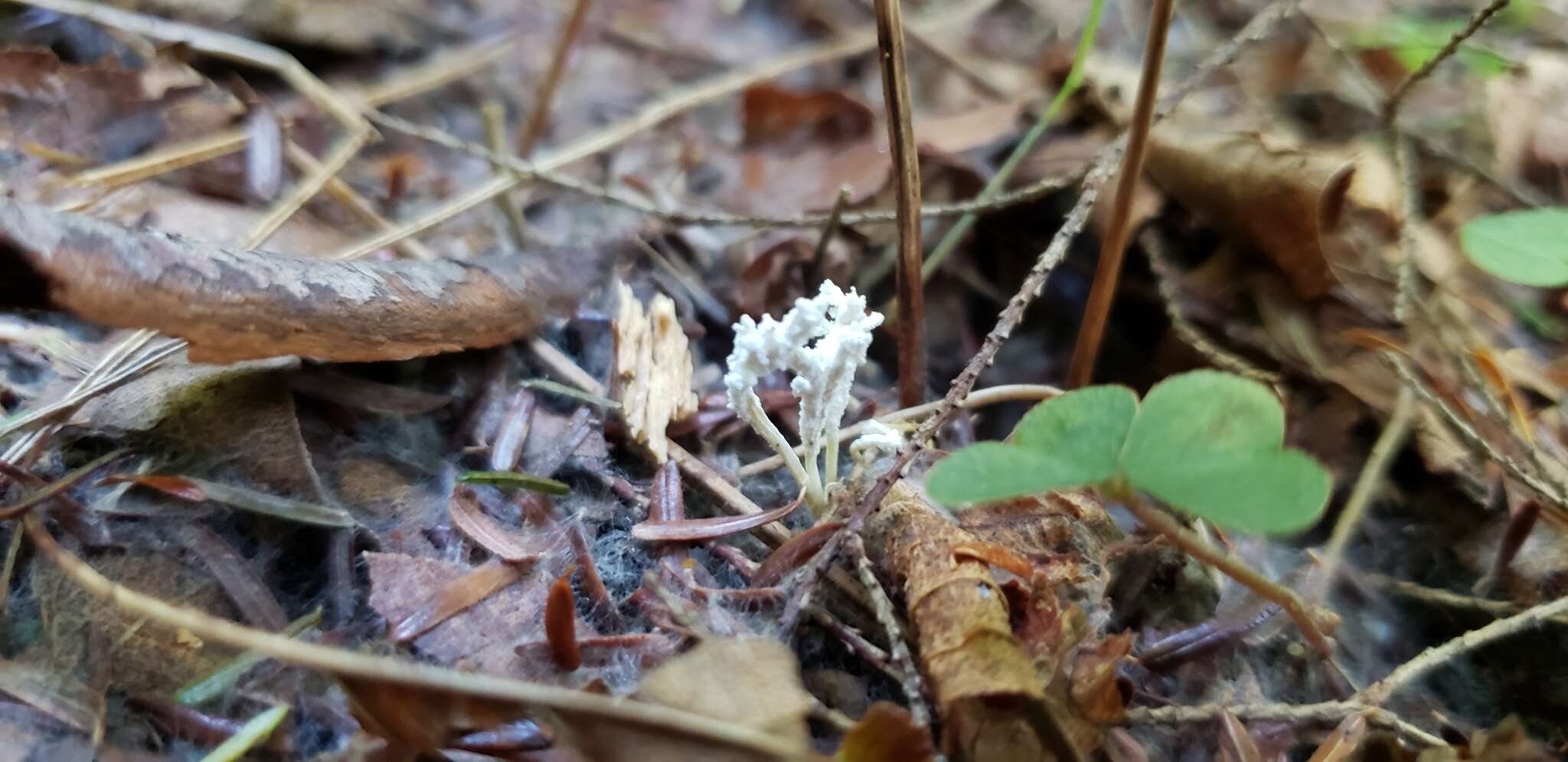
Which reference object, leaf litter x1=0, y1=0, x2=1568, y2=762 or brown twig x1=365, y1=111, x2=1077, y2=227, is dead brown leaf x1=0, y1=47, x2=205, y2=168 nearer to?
leaf litter x1=0, y1=0, x2=1568, y2=762

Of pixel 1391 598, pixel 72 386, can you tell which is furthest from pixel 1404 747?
pixel 72 386

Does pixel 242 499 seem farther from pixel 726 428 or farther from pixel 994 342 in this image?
pixel 994 342

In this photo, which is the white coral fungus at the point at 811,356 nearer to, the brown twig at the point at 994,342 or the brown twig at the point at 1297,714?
the brown twig at the point at 994,342

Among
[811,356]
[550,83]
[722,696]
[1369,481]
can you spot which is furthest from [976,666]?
[550,83]

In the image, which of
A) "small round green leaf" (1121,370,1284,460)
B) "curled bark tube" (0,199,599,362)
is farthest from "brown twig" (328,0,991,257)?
"small round green leaf" (1121,370,1284,460)

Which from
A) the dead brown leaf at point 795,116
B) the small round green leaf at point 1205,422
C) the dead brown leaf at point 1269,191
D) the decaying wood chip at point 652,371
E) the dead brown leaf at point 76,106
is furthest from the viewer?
the dead brown leaf at point 795,116

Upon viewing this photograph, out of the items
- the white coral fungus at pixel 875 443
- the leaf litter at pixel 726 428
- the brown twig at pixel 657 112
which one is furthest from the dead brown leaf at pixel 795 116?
the white coral fungus at pixel 875 443
